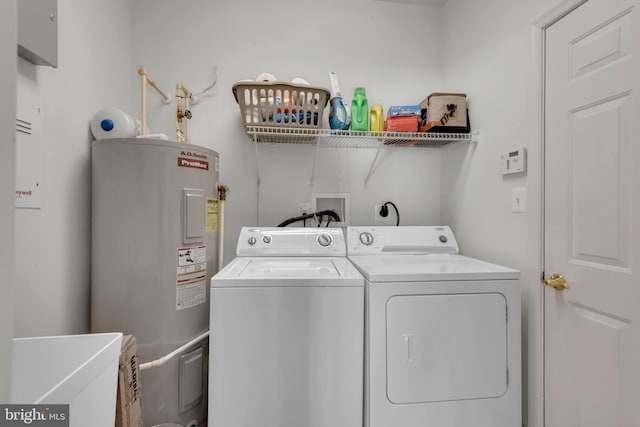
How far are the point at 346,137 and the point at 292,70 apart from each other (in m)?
0.75

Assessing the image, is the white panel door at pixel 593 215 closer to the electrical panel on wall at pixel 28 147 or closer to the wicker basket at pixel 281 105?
the wicker basket at pixel 281 105

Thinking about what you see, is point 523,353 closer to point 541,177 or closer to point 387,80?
point 541,177

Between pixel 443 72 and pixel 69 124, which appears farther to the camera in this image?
pixel 443 72

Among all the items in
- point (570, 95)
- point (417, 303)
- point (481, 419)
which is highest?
point (570, 95)

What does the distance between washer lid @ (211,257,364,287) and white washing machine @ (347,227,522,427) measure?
0.14 meters

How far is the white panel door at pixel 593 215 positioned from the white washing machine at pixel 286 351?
0.92 m

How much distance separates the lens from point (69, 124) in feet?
4.47

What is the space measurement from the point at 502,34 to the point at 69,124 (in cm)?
237

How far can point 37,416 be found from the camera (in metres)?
0.57

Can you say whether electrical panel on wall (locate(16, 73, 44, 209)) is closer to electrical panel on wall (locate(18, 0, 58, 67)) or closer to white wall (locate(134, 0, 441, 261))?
electrical panel on wall (locate(18, 0, 58, 67))

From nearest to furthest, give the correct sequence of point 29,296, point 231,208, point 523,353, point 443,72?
point 29,296
point 523,353
point 231,208
point 443,72

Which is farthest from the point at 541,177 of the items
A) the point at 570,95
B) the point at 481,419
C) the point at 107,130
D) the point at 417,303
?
the point at 107,130

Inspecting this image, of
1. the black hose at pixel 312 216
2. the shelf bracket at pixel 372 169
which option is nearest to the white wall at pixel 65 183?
the black hose at pixel 312 216

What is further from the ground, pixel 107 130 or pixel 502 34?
pixel 502 34
